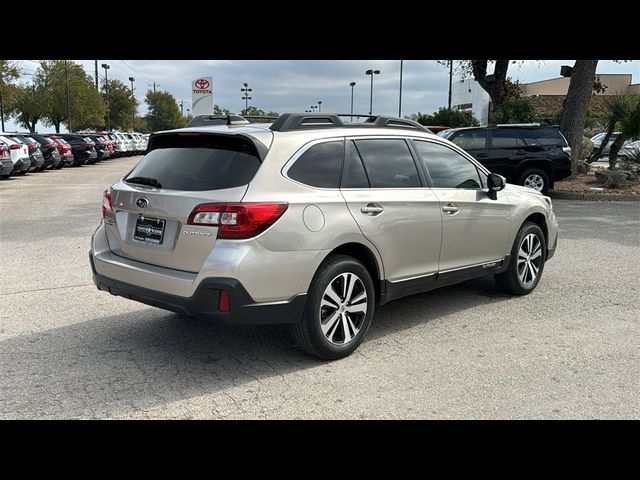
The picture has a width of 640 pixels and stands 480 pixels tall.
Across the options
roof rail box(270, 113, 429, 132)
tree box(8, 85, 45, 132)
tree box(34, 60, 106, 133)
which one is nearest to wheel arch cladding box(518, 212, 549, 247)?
roof rail box(270, 113, 429, 132)

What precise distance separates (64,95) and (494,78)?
55947 mm

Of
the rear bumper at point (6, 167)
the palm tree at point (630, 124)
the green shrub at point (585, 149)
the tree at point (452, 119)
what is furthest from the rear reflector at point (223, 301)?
the tree at point (452, 119)

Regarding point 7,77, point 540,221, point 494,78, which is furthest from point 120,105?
point 540,221

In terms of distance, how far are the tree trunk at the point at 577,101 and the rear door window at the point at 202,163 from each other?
15.4 m

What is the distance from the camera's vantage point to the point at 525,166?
49.1 ft

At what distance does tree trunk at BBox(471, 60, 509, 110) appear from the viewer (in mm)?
23469

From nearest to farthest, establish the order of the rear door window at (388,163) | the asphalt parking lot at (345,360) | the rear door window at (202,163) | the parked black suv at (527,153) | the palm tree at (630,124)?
the asphalt parking lot at (345,360)
the rear door window at (202,163)
the rear door window at (388,163)
the parked black suv at (527,153)
the palm tree at (630,124)

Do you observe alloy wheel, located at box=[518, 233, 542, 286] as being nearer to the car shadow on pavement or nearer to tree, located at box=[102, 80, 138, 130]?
the car shadow on pavement

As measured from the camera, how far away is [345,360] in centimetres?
456

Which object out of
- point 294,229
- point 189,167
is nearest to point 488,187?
point 294,229

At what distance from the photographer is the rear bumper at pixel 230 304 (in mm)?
3910

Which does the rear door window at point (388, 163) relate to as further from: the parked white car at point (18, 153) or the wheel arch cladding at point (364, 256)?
the parked white car at point (18, 153)
